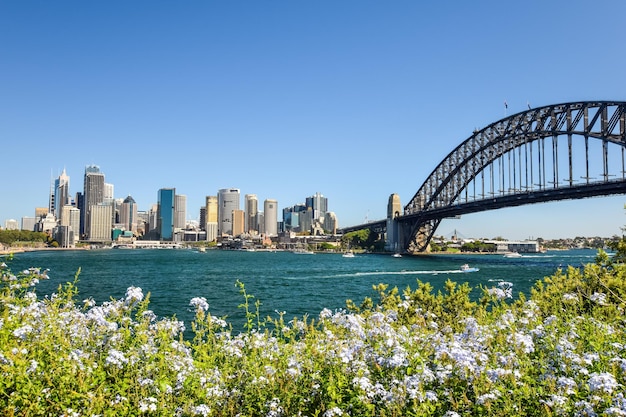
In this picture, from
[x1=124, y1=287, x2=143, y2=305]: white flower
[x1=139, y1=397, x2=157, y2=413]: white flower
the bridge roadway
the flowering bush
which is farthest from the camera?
the bridge roadway

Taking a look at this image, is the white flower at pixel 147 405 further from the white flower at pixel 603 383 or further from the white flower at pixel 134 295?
the white flower at pixel 603 383

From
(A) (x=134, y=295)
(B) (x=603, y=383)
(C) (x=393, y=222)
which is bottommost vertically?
(B) (x=603, y=383)

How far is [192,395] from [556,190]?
180ft

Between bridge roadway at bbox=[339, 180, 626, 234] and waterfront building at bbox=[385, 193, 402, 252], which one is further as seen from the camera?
waterfront building at bbox=[385, 193, 402, 252]

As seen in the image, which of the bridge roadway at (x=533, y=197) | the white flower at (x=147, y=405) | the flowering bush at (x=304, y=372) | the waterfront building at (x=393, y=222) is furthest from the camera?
the waterfront building at (x=393, y=222)

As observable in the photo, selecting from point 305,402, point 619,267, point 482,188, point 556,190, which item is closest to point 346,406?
point 305,402

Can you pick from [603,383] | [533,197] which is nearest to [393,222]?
[533,197]

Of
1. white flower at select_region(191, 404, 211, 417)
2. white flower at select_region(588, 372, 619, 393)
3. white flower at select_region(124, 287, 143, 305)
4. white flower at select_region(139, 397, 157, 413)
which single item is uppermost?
white flower at select_region(124, 287, 143, 305)

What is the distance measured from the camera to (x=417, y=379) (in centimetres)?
355

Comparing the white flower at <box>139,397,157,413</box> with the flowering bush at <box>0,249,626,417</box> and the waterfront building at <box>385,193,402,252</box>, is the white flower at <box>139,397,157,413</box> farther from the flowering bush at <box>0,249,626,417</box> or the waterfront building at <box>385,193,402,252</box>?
the waterfront building at <box>385,193,402,252</box>

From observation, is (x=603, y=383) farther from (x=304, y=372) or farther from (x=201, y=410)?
(x=201, y=410)

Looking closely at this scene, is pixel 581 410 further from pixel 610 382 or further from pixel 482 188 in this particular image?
pixel 482 188

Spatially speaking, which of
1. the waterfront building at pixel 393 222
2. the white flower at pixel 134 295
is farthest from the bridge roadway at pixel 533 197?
the white flower at pixel 134 295

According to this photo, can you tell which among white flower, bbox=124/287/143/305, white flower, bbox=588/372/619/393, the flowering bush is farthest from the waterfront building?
white flower, bbox=588/372/619/393
